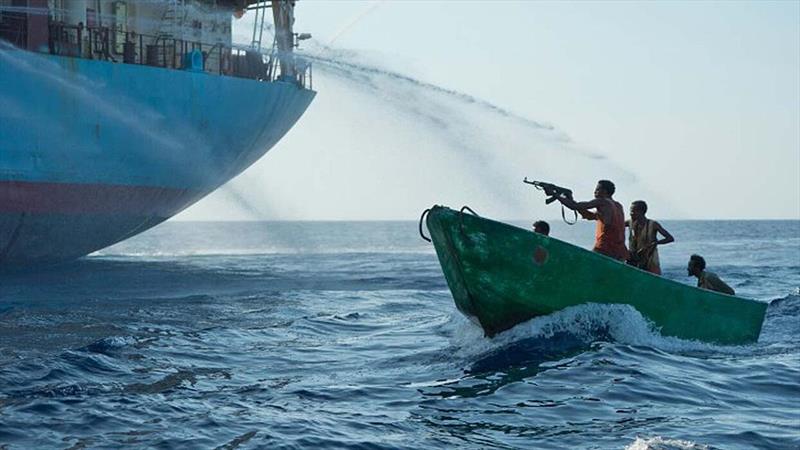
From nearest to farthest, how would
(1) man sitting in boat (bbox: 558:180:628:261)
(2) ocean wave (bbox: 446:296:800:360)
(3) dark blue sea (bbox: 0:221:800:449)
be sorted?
1. (3) dark blue sea (bbox: 0:221:800:449)
2. (2) ocean wave (bbox: 446:296:800:360)
3. (1) man sitting in boat (bbox: 558:180:628:261)

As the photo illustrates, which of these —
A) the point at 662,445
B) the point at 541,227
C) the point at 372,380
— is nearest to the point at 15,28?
the point at 541,227

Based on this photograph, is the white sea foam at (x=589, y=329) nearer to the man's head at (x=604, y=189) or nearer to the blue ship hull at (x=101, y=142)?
the man's head at (x=604, y=189)

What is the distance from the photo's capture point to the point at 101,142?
87.7 ft

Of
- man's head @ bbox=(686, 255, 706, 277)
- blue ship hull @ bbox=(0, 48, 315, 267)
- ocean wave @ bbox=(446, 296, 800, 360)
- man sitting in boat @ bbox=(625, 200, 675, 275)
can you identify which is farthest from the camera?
blue ship hull @ bbox=(0, 48, 315, 267)

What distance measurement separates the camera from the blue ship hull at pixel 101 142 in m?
25.5

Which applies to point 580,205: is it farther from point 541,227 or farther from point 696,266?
point 696,266

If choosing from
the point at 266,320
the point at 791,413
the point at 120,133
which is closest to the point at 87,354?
the point at 266,320

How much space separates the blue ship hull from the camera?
25484mm

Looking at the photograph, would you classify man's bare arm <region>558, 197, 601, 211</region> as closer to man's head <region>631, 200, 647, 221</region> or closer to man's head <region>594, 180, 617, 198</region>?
man's head <region>594, 180, 617, 198</region>

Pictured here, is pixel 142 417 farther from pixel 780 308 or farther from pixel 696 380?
pixel 780 308

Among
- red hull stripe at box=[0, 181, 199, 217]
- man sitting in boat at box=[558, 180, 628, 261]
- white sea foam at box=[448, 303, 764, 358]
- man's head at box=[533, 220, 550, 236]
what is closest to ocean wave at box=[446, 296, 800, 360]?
white sea foam at box=[448, 303, 764, 358]

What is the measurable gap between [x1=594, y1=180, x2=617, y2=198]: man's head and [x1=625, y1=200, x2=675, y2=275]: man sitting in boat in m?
0.80

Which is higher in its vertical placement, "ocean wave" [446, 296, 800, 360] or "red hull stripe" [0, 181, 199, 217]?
"red hull stripe" [0, 181, 199, 217]

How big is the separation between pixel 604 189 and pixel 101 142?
15633 millimetres
